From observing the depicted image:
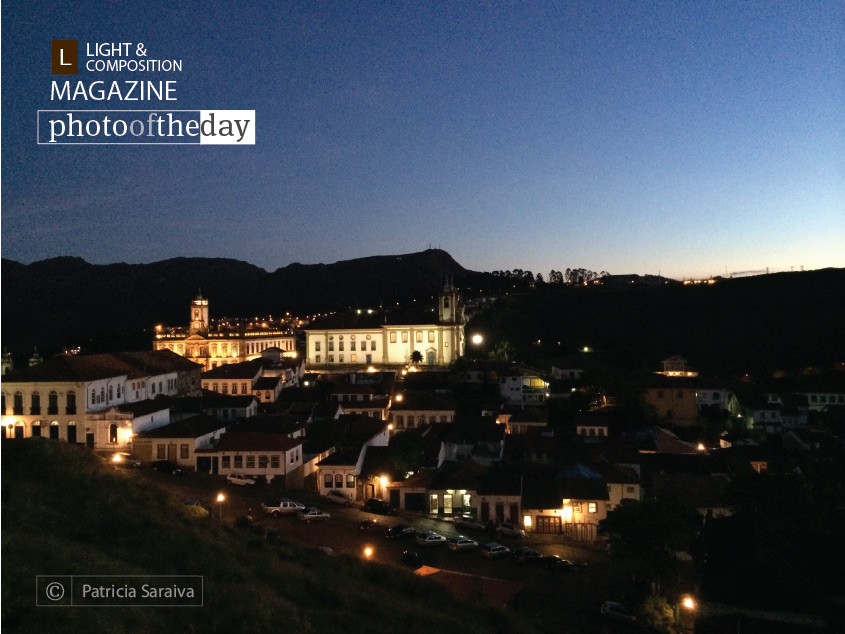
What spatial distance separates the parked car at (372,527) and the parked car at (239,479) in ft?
16.1

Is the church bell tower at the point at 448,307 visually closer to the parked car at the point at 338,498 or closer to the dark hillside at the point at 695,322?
the dark hillside at the point at 695,322

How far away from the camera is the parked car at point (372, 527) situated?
18969 millimetres

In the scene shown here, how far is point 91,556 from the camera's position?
11211mm

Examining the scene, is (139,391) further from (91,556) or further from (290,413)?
(91,556)

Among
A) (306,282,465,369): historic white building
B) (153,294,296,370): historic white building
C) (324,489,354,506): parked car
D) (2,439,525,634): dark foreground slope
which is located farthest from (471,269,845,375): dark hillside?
(2,439,525,634): dark foreground slope

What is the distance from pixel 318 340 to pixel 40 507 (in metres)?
39.2

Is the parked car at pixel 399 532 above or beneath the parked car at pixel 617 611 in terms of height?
above

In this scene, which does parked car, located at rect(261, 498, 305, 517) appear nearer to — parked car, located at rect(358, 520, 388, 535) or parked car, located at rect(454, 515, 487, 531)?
parked car, located at rect(358, 520, 388, 535)

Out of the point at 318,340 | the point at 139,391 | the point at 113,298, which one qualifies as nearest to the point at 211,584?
the point at 139,391

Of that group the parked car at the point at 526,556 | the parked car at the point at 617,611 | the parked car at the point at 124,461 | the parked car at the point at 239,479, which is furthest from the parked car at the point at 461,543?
the parked car at the point at 124,461

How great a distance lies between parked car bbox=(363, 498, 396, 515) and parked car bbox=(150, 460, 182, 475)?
6.60 metres

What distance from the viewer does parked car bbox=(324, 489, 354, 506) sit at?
2230 centimetres

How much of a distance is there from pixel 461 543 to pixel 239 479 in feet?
28.3

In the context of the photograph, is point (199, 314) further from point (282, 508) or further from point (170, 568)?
point (170, 568)
